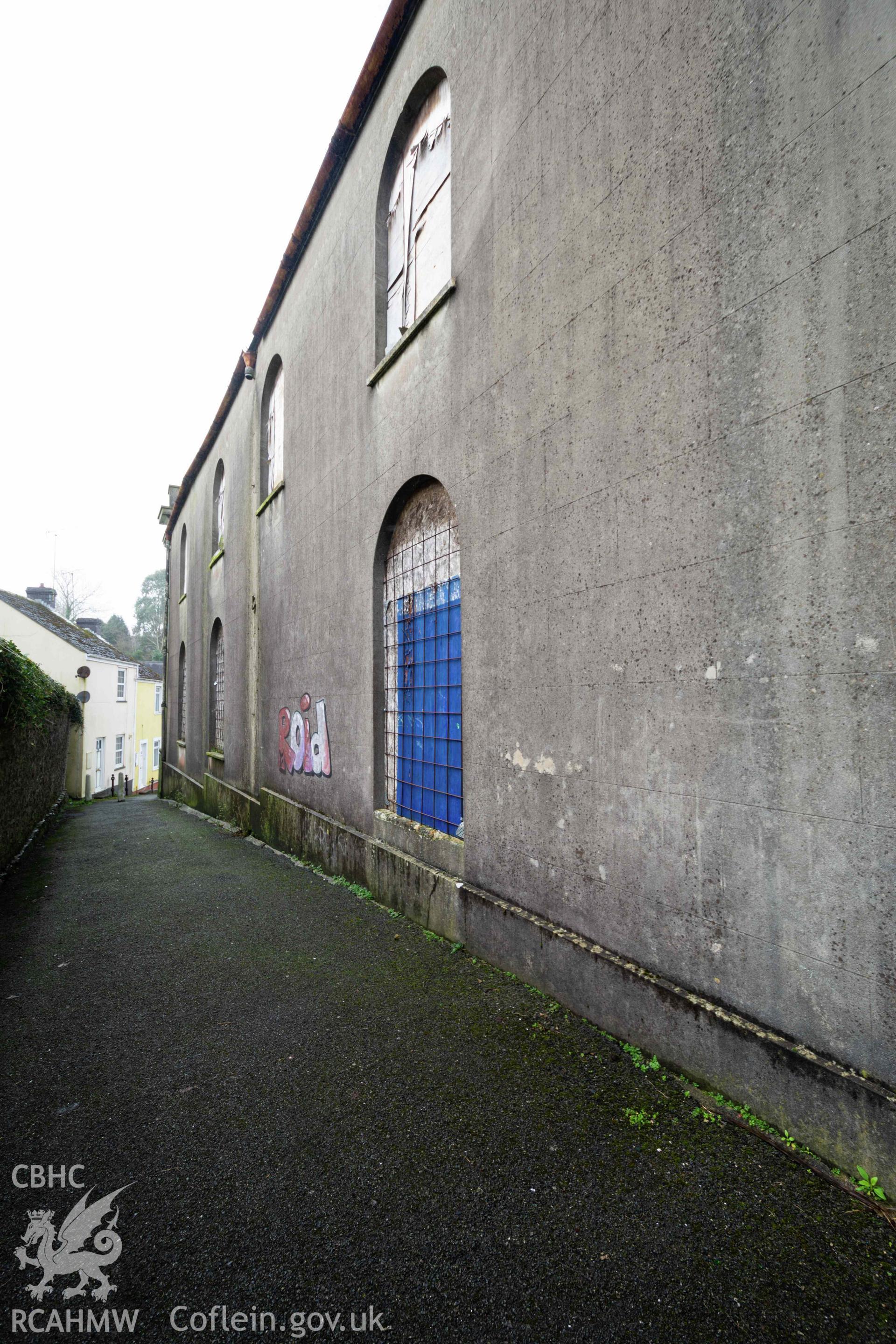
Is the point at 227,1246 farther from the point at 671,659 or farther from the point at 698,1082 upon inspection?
the point at 671,659

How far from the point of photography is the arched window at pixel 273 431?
10.8 m

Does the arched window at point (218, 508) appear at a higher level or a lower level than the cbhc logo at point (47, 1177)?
higher

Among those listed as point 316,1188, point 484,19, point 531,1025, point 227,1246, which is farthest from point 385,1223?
point 484,19

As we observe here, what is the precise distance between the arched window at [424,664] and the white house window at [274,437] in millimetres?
5367

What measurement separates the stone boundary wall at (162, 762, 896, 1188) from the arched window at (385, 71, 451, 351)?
17.5 ft

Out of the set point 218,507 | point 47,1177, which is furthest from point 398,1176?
point 218,507

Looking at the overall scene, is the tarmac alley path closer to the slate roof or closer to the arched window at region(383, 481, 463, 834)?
the arched window at region(383, 481, 463, 834)

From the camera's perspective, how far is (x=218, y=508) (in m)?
15.8

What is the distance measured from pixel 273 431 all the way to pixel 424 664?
7.63 m

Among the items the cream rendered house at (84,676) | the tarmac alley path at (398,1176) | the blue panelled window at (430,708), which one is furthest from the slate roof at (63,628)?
the tarmac alley path at (398,1176)

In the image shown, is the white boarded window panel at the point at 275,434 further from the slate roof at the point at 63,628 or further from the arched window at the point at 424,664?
the slate roof at the point at 63,628

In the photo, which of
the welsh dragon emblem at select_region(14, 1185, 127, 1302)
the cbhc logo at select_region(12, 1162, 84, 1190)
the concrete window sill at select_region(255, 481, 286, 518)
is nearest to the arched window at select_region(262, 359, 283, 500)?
the concrete window sill at select_region(255, 481, 286, 518)

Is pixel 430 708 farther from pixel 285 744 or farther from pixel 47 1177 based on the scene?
pixel 285 744

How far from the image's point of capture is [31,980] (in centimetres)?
429
